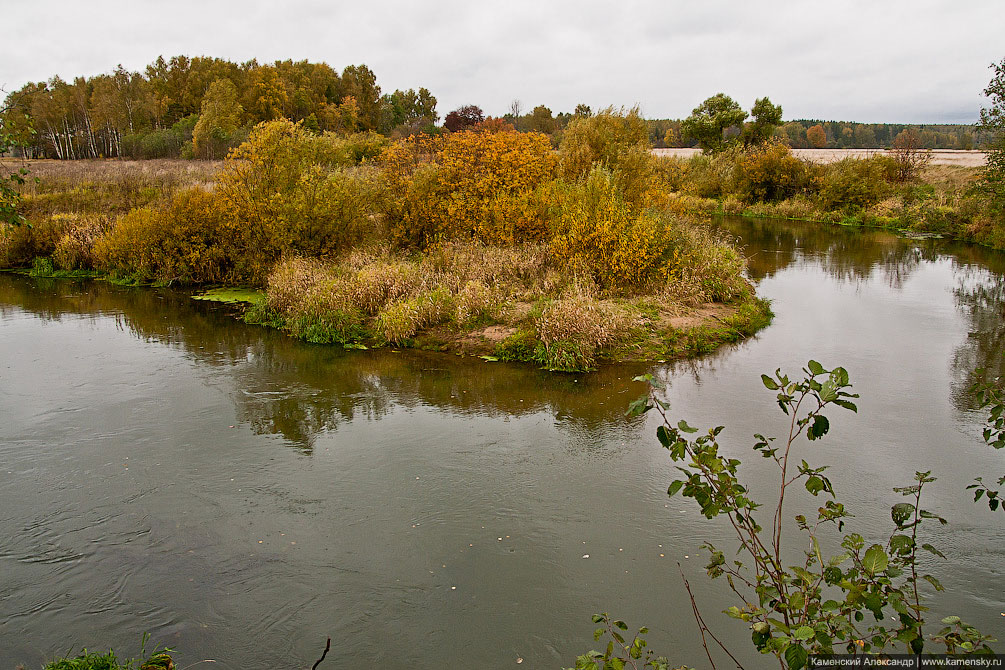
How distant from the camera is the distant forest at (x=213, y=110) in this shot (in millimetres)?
47344

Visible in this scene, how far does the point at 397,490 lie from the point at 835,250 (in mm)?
22915

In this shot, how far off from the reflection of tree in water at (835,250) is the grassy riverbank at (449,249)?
5.32 metres

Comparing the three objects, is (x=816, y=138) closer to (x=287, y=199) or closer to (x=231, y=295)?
(x=287, y=199)

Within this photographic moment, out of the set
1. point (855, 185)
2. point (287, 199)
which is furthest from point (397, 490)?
point (855, 185)

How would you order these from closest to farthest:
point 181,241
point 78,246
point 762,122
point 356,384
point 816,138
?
1. point 356,384
2. point 181,241
3. point 78,246
4. point 762,122
5. point 816,138

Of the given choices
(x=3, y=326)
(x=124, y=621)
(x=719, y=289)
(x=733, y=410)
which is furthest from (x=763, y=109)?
(x=124, y=621)

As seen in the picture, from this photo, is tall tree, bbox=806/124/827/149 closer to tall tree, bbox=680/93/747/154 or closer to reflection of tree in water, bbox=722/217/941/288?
tall tree, bbox=680/93/747/154

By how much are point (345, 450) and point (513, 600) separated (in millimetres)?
3669

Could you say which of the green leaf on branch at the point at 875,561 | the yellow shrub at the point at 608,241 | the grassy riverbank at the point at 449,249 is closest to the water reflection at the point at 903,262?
the grassy riverbank at the point at 449,249

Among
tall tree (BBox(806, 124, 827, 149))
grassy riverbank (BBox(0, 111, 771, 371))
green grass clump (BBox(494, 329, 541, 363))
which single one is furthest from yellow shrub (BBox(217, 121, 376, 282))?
tall tree (BBox(806, 124, 827, 149))

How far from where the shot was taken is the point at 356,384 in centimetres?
1080

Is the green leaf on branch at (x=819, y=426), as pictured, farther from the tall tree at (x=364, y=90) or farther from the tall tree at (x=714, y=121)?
the tall tree at (x=364, y=90)

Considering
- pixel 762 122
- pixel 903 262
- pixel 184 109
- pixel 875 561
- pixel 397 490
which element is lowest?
pixel 397 490

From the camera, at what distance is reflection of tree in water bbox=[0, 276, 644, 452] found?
30.8 ft
